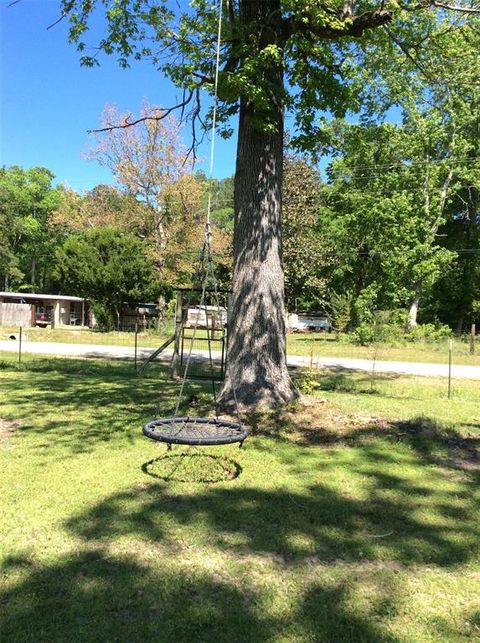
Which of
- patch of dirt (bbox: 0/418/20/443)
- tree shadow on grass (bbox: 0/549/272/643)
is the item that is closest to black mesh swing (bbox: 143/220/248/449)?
tree shadow on grass (bbox: 0/549/272/643)

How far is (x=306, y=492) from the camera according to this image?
15.5 ft

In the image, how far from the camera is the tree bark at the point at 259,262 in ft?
24.7

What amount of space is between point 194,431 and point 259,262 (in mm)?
3253

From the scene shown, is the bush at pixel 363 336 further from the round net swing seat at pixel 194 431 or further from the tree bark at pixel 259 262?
the round net swing seat at pixel 194 431

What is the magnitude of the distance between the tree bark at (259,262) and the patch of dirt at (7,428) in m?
2.67

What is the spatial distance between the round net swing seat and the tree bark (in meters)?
2.08

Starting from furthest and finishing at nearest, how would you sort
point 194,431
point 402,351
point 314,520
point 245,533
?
point 402,351 < point 194,431 < point 314,520 < point 245,533

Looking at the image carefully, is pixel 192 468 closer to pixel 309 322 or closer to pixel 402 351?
pixel 402 351

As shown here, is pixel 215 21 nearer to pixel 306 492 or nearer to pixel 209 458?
pixel 209 458

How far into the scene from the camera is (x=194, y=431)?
16.4ft

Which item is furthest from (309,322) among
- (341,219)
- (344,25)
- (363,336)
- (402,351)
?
(344,25)

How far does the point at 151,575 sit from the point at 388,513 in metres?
2.02

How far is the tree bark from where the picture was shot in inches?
297

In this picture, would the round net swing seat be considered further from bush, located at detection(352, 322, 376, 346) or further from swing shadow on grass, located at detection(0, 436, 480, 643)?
bush, located at detection(352, 322, 376, 346)
